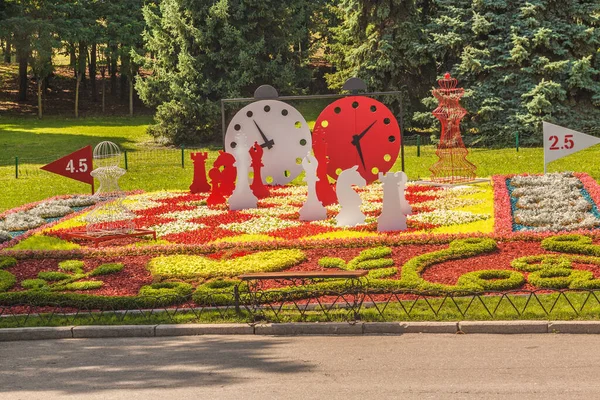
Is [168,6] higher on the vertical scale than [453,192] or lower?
higher

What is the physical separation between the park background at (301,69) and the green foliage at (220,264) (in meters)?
11.3

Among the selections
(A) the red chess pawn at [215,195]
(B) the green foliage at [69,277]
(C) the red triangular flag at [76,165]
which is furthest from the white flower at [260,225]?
(C) the red triangular flag at [76,165]

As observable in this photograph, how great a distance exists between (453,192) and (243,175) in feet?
16.1

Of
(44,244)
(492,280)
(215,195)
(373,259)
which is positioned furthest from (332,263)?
(215,195)

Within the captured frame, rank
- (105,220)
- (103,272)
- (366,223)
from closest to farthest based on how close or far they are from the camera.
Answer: (103,272) < (366,223) < (105,220)

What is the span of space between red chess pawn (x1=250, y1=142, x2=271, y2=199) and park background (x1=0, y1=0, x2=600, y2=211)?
5372 mm

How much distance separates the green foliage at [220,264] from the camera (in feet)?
52.0

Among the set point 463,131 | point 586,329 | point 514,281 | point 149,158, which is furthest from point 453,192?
point 149,158

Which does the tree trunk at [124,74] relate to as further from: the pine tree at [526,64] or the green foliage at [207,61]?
the pine tree at [526,64]

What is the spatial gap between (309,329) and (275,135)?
1447 cm

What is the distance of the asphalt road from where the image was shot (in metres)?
9.48

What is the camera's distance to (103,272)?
16312 mm

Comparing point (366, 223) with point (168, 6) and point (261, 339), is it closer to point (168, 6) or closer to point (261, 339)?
point (261, 339)

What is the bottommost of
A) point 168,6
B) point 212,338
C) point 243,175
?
point 212,338
